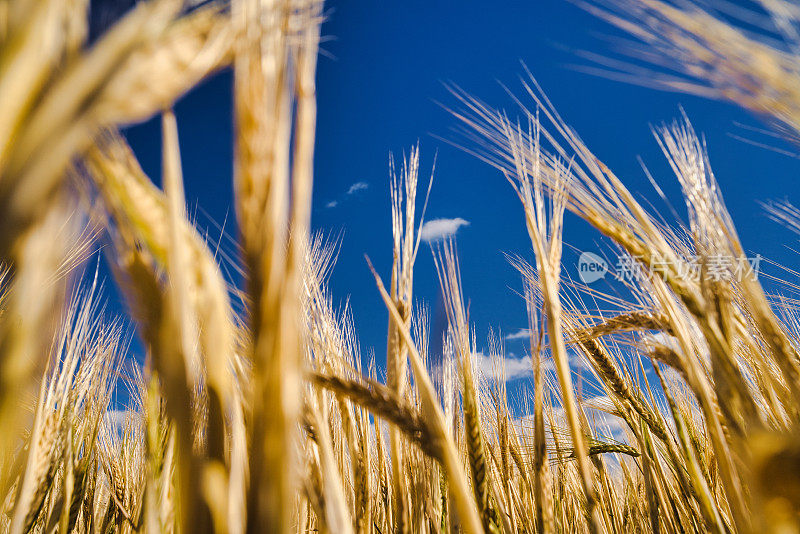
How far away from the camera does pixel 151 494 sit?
564 mm

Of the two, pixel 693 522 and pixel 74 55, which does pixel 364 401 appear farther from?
pixel 693 522

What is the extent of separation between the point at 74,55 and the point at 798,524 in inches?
39.4

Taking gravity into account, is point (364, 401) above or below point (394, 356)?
below

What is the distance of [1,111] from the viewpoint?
0.33 metres

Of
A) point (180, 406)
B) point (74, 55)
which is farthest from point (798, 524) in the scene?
point (74, 55)

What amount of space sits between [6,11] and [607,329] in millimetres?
1609

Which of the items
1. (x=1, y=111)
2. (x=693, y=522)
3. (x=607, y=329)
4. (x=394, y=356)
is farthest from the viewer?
(x=693, y=522)

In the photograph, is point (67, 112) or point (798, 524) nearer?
point (67, 112)

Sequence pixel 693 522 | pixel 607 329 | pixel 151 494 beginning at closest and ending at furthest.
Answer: pixel 151 494 → pixel 607 329 → pixel 693 522

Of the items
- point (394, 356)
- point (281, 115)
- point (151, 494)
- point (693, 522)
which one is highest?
point (394, 356)

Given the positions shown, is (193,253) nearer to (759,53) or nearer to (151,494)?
(151,494)

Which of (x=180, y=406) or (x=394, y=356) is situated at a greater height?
(x=394, y=356)

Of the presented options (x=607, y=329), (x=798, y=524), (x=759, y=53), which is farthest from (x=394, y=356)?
(x=759, y=53)

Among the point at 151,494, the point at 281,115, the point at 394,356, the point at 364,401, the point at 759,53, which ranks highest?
the point at 759,53
